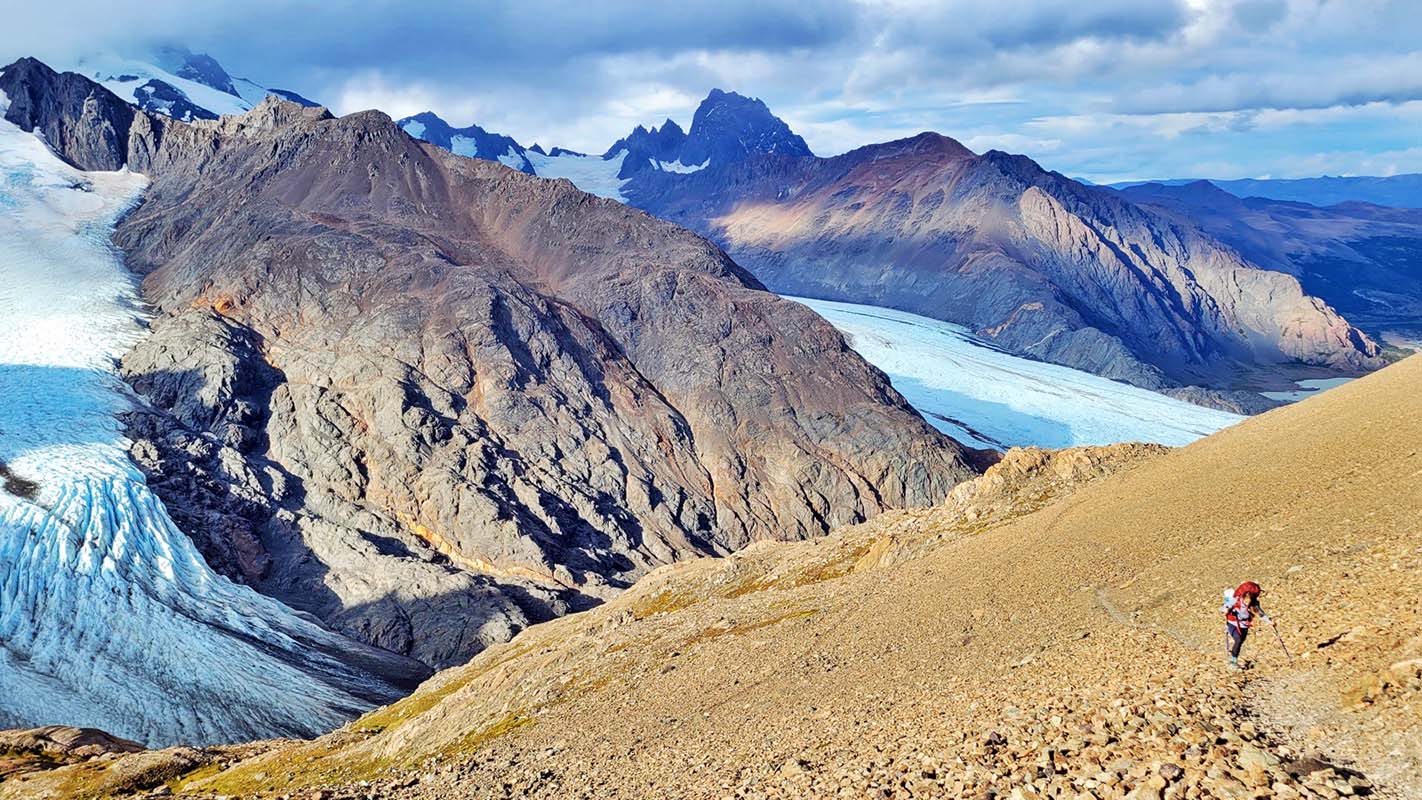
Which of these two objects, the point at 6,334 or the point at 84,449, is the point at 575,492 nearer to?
the point at 84,449

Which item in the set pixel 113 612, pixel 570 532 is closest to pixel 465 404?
pixel 570 532

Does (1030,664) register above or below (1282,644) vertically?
below

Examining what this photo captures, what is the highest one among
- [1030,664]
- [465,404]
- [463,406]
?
[465,404]

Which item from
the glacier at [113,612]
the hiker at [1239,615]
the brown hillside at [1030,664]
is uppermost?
the hiker at [1239,615]

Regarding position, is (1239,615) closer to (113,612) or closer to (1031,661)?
(1031,661)

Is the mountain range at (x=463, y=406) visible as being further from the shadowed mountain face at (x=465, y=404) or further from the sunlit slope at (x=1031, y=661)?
the sunlit slope at (x=1031, y=661)

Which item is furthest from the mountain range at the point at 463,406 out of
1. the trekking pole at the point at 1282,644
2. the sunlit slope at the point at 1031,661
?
the trekking pole at the point at 1282,644
